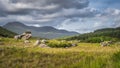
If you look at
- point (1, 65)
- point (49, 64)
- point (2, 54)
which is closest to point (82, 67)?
point (49, 64)

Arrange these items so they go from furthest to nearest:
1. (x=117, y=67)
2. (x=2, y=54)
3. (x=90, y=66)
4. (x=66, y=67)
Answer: (x=2, y=54) → (x=66, y=67) → (x=90, y=66) → (x=117, y=67)

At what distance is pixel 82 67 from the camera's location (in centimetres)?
1154

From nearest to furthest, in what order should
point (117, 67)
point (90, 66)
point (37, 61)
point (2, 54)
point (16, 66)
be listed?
point (117, 67), point (90, 66), point (16, 66), point (37, 61), point (2, 54)

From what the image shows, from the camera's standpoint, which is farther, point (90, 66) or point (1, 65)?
point (1, 65)

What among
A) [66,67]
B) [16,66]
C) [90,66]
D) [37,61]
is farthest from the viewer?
[37,61]

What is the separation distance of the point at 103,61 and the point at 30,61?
5.68 metres

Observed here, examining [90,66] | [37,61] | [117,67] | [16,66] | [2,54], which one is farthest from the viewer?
[2,54]

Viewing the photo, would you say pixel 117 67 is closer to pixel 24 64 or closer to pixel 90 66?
pixel 90 66

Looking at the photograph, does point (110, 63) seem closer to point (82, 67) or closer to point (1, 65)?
point (82, 67)

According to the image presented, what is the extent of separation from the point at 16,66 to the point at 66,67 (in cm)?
379

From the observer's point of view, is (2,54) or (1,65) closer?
(1,65)

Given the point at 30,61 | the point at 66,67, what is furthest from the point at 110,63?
the point at 30,61

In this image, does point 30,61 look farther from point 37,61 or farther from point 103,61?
point 103,61

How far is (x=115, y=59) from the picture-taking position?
38.0ft
